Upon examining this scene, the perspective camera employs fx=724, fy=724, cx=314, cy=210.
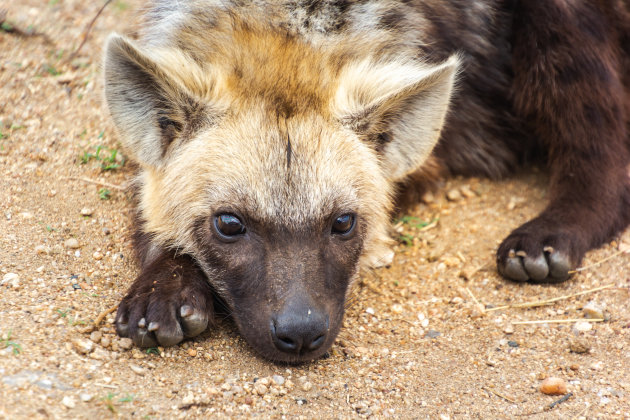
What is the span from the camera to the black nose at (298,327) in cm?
247

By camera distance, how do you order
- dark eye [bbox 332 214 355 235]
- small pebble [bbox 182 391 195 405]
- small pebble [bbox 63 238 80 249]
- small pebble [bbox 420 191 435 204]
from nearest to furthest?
small pebble [bbox 182 391 195 405], dark eye [bbox 332 214 355 235], small pebble [bbox 63 238 80 249], small pebble [bbox 420 191 435 204]

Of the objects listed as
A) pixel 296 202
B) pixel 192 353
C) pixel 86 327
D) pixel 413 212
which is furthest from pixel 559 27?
pixel 86 327

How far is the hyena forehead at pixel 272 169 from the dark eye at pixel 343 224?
0.04 meters

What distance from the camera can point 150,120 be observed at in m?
2.88

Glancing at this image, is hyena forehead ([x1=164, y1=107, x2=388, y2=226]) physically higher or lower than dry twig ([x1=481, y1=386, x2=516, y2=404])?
higher

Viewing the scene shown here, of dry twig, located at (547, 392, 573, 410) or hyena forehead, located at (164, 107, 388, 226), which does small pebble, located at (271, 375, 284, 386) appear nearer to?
hyena forehead, located at (164, 107, 388, 226)

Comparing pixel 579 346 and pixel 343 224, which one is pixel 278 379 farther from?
pixel 579 346

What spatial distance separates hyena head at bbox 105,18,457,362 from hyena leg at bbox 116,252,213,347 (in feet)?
0.27

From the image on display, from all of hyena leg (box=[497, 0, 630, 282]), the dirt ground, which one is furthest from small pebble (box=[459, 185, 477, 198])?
hyena leg (box=[497, 0, 630, 282])

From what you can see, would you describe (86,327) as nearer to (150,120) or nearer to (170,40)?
(150,120)

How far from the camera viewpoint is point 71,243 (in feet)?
10.4

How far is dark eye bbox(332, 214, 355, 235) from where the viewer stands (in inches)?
110

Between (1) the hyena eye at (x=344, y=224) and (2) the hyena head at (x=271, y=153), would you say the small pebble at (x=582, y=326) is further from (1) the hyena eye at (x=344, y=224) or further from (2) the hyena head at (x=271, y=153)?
(1) the hyena eye at (x=344, y=224)

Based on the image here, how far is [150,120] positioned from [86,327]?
838 millimetres
